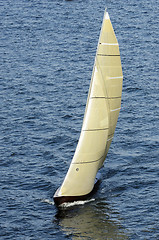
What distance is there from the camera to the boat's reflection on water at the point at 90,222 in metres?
37.2

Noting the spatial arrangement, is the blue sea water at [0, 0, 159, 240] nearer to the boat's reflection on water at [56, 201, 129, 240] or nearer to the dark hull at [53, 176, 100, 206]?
the boat's reflection on water at [56, 201, 129, 240]

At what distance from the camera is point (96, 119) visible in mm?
40625

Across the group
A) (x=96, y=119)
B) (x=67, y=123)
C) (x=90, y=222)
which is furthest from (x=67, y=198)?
(x=67, y=123)

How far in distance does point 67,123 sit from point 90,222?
61.7 feet

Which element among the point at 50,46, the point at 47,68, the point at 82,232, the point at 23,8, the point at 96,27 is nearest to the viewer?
the point at 82,232

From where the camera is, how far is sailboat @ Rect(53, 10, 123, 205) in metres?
39.9

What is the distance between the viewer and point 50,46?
82.1 m

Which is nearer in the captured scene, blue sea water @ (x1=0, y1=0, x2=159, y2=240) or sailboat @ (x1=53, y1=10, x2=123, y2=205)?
blue sea water @ (x1=0, y1=0, x2=159, y2=240)

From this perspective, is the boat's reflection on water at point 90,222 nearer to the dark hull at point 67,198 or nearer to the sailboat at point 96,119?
the dark hull at point 67,198

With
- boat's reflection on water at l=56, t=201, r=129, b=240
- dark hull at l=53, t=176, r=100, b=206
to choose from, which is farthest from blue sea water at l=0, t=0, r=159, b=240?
dark hull at l=53, t=176, r=100, b=206

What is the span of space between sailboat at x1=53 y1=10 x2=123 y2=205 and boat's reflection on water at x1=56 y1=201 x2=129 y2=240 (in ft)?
3.78

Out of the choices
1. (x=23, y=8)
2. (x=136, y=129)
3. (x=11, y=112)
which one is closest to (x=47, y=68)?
(x=11, y=112)

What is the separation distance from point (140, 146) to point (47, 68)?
2637 cm

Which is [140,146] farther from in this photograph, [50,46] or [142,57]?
[50,46]
